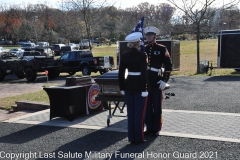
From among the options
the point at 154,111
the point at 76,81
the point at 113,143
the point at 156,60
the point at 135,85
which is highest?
the point at 156,60

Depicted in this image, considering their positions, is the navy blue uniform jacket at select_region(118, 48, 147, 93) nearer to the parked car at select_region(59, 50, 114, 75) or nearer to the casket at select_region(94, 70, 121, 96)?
the casket at select_region(94, 70, 121, 96)

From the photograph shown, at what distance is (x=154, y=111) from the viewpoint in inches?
251

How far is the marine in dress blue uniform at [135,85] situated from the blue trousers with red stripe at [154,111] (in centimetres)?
50

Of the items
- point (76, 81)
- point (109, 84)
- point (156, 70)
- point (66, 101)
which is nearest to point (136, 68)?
point (156, 70)

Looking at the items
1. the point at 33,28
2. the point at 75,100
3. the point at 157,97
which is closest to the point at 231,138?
the point at 157,97

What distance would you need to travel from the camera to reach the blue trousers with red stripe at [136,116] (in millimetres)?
5832

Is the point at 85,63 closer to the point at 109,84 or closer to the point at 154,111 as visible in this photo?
the point at 109,84

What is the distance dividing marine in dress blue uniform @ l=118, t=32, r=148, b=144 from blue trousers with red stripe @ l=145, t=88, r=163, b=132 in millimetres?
498

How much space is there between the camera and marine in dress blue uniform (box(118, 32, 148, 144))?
5.78 metres

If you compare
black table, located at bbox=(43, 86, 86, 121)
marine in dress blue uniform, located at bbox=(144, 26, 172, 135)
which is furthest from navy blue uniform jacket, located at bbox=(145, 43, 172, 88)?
black table, located at bbox=(43, 86, 86, 121)

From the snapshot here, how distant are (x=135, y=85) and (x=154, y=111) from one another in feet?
2.81

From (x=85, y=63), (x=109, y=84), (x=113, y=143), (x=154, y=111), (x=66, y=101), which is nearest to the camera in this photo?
(x=113, y=143)

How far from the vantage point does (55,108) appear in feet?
25.8

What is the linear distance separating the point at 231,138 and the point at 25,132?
4051 millimetres
